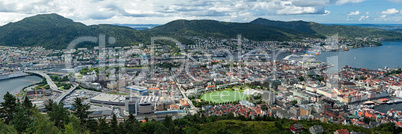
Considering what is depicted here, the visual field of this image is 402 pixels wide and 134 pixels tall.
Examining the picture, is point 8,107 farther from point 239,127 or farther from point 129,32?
point 129,32

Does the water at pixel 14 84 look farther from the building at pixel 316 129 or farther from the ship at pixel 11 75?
the building at pixel 316 129

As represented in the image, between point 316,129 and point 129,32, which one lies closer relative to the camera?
point 316,129

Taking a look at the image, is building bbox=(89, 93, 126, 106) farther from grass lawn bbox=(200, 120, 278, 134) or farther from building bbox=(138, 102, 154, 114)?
grass lawn bbox=(200, 120, 278, 134)

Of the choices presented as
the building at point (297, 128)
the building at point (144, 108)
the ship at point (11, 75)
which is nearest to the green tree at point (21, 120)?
the building at point (144, 108)

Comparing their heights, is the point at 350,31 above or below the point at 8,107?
above

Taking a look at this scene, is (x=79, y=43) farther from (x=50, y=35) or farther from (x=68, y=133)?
(x=68, y=133)

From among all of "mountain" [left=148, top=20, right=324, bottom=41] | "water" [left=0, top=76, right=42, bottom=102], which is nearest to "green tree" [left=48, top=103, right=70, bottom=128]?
"water" [left=0, top=76, right=42, bottom=102]

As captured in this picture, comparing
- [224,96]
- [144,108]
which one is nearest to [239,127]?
[144,108]
